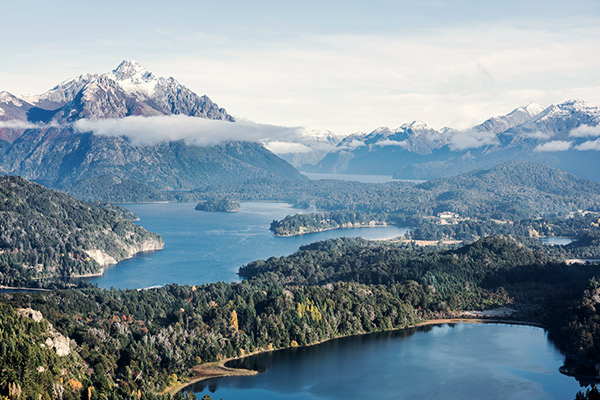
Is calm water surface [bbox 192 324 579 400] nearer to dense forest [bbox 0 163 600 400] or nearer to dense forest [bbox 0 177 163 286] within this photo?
dense forest [bbox 0 163 600 400]

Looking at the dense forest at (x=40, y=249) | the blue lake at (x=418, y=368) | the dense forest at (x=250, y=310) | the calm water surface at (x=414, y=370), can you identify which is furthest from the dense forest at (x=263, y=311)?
the dense forest at (x=40, y=249)

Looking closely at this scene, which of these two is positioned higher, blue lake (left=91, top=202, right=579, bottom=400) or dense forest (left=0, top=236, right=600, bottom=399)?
dense forest (left=0, top=236, right=600, bottom=399)

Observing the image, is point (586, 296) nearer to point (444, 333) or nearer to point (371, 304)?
point (444, 333)

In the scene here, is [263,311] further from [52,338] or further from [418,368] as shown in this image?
[52,338]

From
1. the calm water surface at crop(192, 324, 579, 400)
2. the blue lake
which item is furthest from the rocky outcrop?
the blue lake

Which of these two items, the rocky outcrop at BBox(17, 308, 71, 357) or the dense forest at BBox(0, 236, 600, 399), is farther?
the dense forest at BBox(0, 236, 600, 399)

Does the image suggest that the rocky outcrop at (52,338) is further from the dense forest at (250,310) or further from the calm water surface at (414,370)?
the calm water surface at (414,370)

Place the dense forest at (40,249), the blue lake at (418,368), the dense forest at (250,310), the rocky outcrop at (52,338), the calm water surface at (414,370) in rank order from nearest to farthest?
the dense forest at (250,310)
the rocky outcrop at (52,338)
the calm water surface at (414,370)
the blue lake at (418,368)
the dense forest at (40,249)
